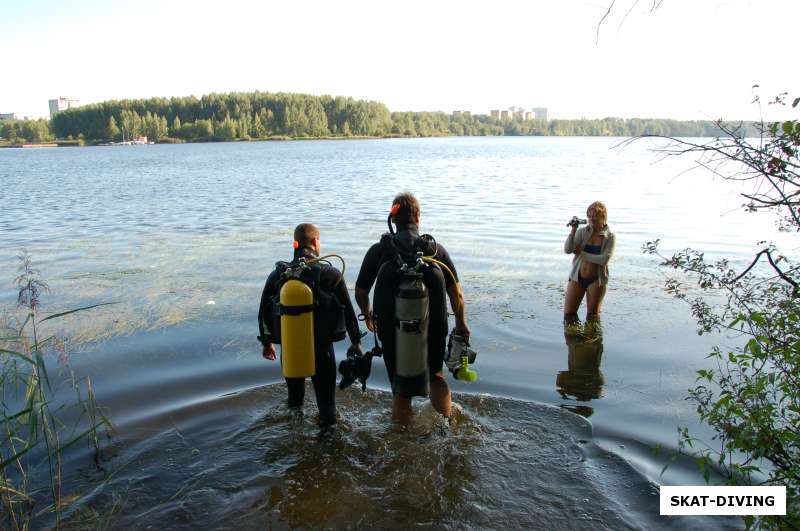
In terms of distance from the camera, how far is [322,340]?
4.88m

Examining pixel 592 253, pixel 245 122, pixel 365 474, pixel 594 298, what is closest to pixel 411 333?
pixel 365 474

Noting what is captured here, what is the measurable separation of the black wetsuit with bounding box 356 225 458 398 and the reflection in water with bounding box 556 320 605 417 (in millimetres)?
1916

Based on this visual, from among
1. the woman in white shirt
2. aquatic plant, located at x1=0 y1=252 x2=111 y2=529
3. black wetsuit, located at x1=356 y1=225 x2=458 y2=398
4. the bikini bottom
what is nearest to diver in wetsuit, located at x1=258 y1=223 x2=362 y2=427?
black wetsuit, located at x1=356 y1=225 x2=458 y2=398

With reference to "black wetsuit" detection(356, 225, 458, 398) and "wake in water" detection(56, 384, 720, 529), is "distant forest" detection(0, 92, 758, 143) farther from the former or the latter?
"black wetsuit" detection(356, 225, 458, 398)

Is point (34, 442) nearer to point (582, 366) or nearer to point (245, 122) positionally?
point (582, 366)

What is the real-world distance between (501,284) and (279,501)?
7.11 meters

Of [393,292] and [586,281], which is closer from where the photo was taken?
[393,292]

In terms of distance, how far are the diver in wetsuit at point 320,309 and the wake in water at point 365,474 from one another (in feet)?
2.05

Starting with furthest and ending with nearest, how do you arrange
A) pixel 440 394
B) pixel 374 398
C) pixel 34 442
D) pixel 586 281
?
pixel 586 281 → pixel 374 398 → pixel 440 394 → pixel 34 442

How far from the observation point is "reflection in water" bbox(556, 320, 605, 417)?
6.14 m

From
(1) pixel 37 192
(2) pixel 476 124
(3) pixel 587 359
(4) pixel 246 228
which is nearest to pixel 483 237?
(4) pixel 246 228

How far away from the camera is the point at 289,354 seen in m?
4.71

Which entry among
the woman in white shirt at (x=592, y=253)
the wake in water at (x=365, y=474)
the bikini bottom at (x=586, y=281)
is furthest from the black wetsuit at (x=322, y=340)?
the bikini bottom at (x=586, y=281)

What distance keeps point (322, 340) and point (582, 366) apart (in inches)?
138
